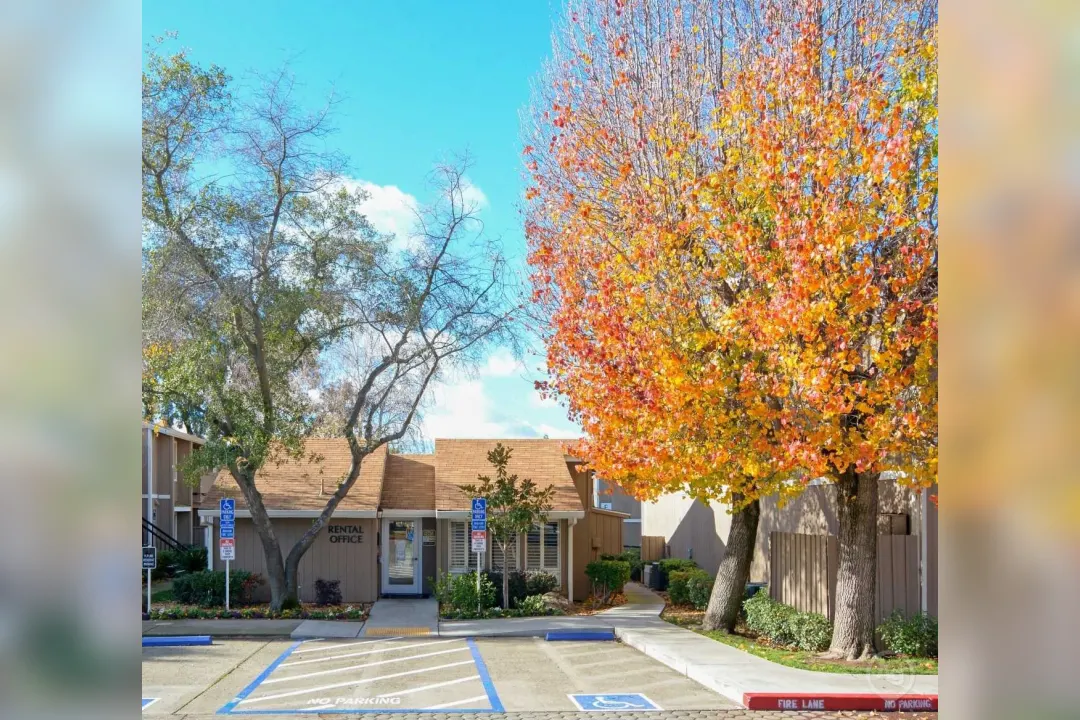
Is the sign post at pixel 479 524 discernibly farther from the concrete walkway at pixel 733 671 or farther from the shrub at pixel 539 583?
the concrete walkway at pixel 733 671

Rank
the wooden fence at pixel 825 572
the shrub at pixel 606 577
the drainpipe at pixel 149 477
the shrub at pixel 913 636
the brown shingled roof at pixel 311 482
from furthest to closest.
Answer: the drainpipe at pixel 149 477 < the brown shingled roof at pixel 311 482 < the shrub at pixel 606 577 < the wooden fence at pixel 825 572 < the shrub at pixel 913 636

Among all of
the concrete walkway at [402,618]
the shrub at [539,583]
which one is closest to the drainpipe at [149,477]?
the concrete walkway at [402,618]

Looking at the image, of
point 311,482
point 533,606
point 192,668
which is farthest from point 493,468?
point 192,668

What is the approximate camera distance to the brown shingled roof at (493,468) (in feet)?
84.6

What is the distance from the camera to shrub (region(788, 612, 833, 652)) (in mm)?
16234

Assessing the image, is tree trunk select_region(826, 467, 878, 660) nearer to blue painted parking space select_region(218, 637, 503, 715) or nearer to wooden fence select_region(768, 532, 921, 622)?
wooden fence select_region(768, 532, 921, 622)

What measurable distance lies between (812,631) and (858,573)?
1653mm

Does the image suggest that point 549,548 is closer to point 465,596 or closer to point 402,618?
point 465,596

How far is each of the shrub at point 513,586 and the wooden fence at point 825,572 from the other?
20.4 feet

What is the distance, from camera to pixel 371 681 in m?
14.1
